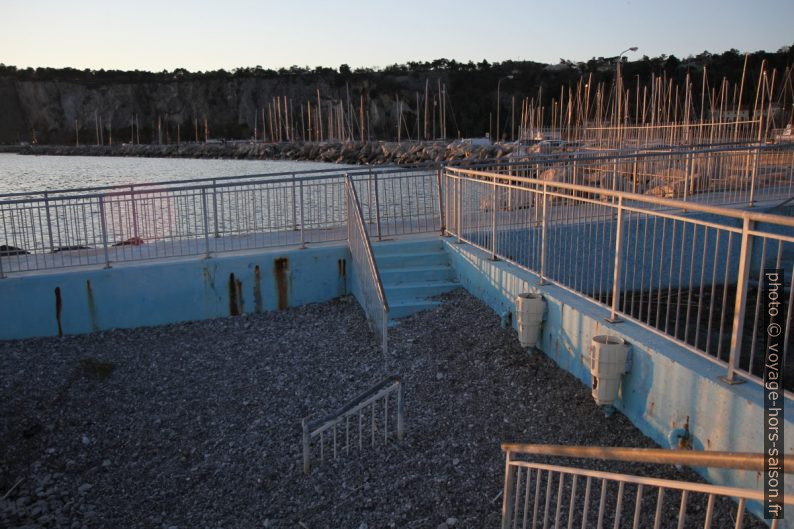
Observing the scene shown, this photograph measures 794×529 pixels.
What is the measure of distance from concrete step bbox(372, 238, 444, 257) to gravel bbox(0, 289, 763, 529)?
1.34 m

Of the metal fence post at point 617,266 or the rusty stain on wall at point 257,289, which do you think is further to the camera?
the rusty stain on wall at point 257,289

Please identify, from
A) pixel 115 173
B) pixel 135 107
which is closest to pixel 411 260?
pixel 115 173

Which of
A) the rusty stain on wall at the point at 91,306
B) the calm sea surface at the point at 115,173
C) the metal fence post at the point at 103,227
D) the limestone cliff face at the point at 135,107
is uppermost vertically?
the limestone cliff face at the point at 135,107

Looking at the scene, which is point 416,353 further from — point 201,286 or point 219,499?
point 201,286

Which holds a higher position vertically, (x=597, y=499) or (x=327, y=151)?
(x=327, y=151)

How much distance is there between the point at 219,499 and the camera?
6125 millimetres

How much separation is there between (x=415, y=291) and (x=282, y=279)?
2529 millimetres

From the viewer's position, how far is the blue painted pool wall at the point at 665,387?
443 centimetres

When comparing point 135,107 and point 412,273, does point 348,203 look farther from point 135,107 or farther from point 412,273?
point 135,107

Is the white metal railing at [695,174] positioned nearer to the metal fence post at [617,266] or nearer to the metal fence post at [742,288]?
the metal fence post at [617,266]

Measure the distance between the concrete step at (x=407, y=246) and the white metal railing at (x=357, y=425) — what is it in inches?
167

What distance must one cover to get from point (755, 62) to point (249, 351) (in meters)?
89.3

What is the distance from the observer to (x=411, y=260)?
11055 mm

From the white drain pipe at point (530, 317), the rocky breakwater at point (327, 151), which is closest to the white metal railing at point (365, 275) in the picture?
the white drain pipe at point (530, 317)
